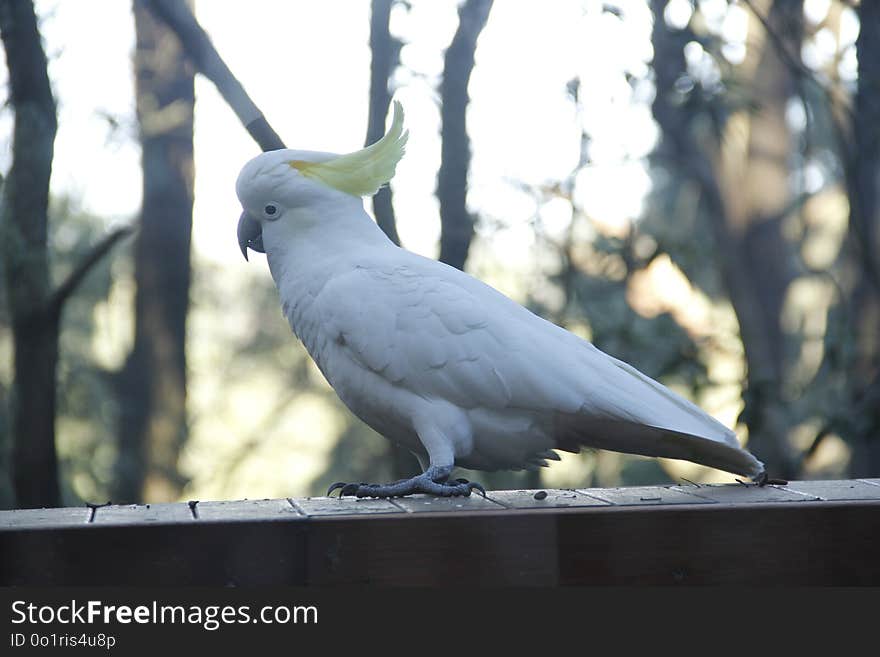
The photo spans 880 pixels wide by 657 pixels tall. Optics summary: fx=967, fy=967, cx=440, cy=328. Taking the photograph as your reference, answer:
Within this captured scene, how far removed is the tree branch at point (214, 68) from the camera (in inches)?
105

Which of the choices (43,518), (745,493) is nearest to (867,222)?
(745,493)

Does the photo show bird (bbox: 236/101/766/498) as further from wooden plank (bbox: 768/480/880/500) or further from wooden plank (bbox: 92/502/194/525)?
wooden plank (bbox: 92/502/194/525)

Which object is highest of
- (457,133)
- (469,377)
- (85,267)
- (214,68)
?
(214,68)

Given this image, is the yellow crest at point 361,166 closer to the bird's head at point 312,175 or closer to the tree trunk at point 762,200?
the bird's head at point 312,175

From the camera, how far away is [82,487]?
5445 millimetres

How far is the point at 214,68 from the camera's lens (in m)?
2.77

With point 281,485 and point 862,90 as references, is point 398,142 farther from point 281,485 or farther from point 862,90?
point 281,485

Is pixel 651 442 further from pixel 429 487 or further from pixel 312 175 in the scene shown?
pixel 312 175

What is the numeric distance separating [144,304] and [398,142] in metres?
3.25

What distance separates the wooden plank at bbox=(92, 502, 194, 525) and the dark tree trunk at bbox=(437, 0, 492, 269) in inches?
62.1

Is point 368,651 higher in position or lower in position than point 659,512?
lower

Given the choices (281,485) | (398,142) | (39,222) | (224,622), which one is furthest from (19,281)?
(281,485)

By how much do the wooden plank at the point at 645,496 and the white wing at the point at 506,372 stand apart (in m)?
0.09

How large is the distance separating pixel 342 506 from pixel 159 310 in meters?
3.53
